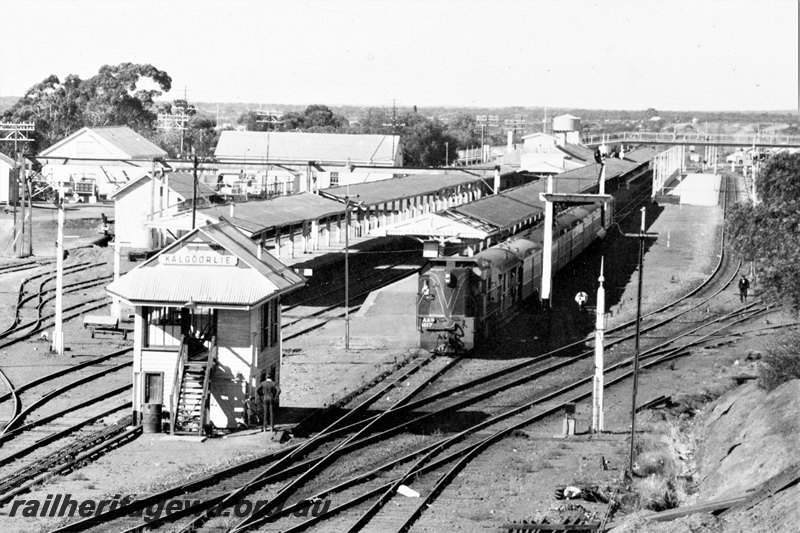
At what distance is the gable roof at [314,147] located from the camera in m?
103

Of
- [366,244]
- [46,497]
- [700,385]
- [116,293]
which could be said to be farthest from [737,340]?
[366,244]

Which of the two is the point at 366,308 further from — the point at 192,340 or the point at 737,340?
the point at 192,340

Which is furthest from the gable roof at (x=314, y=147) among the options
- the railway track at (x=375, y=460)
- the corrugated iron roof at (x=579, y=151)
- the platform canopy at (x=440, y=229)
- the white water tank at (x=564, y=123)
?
the railway track at (x=375, y=460)

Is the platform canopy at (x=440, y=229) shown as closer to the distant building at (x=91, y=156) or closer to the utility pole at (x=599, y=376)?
the utility pole at (x=599, y=376)

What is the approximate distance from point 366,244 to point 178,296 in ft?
145

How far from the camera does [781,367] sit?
90.1 ft

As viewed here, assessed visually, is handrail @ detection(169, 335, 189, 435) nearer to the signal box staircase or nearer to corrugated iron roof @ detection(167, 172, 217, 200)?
the signal box staircase

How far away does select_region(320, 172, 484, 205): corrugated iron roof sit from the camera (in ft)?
203

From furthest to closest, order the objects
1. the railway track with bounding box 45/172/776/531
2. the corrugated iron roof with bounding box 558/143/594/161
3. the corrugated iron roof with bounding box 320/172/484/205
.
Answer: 1. the corrugated iron roof with bounding box 558/143/594/161
2. the corrugated iron roof with bounding box 320/172/484/205
3. the railway track with bounding box 45/172/776/531

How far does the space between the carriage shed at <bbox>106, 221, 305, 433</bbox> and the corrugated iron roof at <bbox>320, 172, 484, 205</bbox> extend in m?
28.6

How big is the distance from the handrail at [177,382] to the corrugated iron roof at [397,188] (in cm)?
2926

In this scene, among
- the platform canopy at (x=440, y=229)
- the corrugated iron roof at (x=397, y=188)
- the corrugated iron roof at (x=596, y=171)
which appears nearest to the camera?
the platform canopy at (x=440, y=229)

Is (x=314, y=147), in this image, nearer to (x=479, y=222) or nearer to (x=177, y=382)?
(x=479, y=222)

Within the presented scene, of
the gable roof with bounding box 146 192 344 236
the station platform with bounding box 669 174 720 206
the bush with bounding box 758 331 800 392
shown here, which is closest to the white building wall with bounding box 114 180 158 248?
the gable roof with bounding box 146 192 344 236
